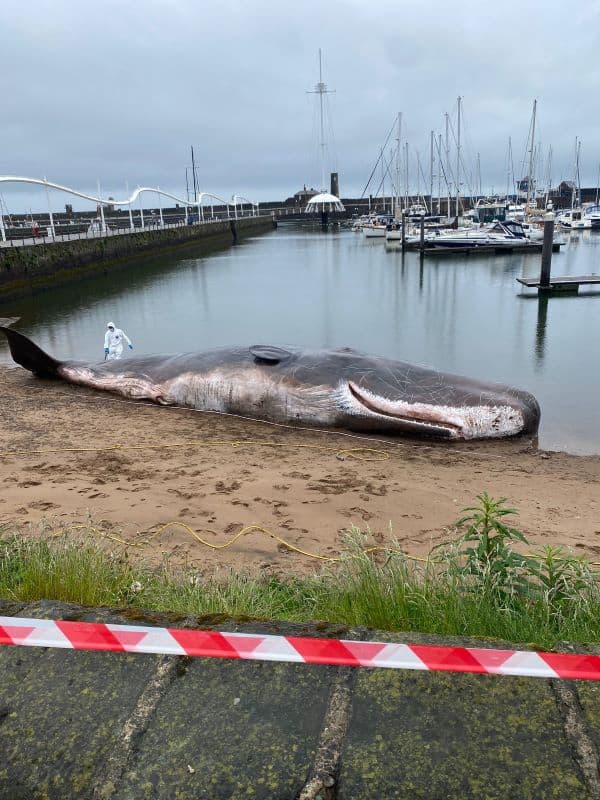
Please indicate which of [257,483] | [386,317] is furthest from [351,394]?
[386,317]

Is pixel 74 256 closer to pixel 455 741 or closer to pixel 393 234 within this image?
pixel 393 234

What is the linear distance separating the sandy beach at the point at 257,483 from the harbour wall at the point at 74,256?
69.3 ft

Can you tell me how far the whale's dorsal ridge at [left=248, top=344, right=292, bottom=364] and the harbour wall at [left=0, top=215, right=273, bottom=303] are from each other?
877 inches

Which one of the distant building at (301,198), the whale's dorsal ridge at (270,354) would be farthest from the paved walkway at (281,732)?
the distant building at (301,198)

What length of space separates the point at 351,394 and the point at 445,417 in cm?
168

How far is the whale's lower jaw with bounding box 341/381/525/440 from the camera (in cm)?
966

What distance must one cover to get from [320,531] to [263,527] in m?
0.61

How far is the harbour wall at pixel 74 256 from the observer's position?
29109mm

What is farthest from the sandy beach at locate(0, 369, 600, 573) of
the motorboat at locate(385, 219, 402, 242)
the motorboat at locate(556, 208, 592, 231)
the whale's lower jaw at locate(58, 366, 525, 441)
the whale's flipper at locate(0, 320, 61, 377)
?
the motorboat at locate(556, 208, 592, 231)

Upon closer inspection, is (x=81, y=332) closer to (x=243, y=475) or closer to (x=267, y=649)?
(x=243, y=475)

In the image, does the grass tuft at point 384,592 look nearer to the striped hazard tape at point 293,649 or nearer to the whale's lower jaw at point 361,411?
the striped hazard tape at point 293,649

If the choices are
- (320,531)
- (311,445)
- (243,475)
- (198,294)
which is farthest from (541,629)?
(198,294)

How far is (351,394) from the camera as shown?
9875 millimetres

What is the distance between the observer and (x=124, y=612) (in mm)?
2541
